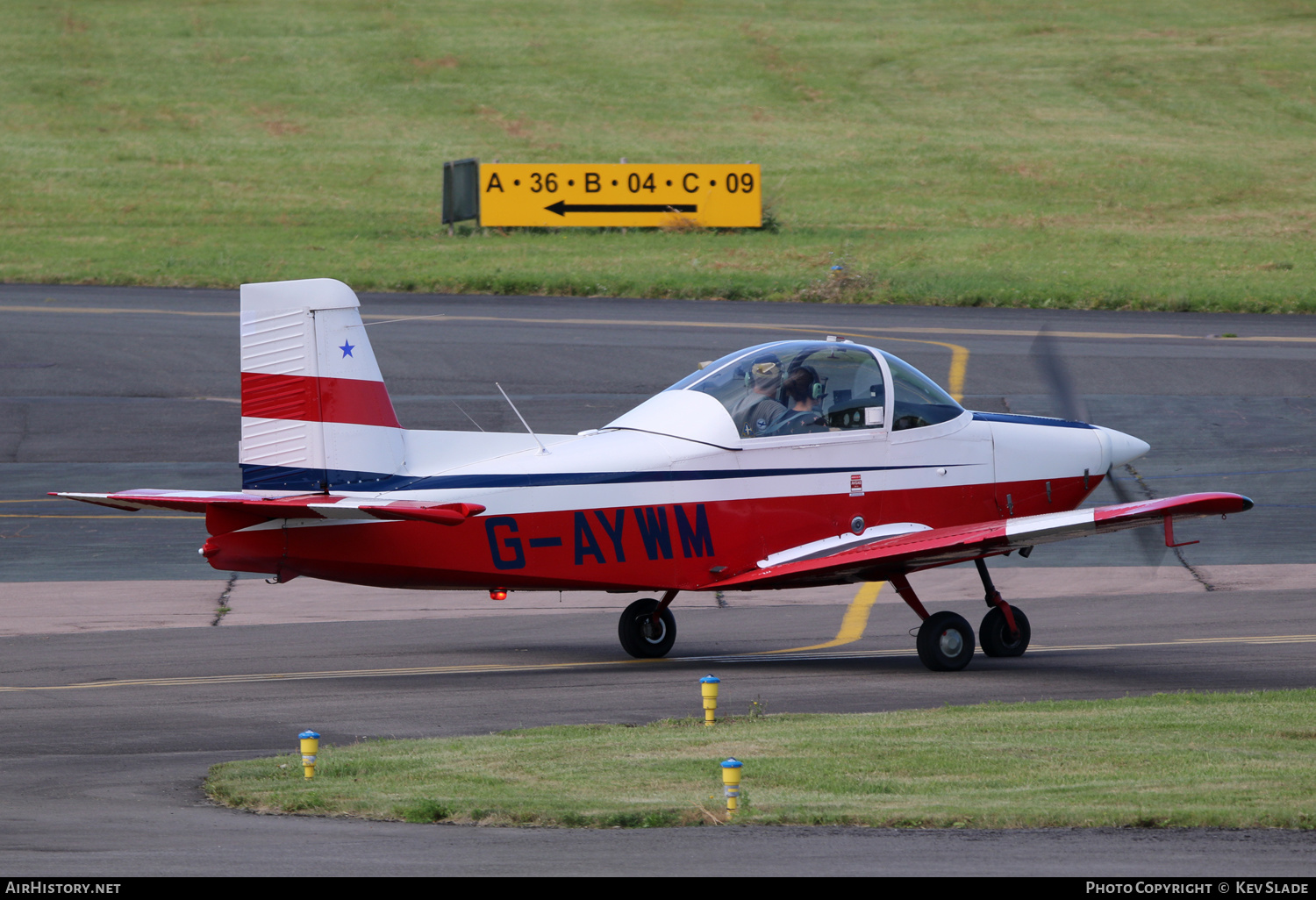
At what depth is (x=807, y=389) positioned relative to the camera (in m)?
14.2

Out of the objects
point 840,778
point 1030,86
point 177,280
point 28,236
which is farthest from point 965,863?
point 1030,86

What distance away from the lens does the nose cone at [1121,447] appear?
15.3 m

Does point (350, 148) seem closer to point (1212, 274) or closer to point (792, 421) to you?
point (1212, 274)

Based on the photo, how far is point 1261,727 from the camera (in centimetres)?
1082

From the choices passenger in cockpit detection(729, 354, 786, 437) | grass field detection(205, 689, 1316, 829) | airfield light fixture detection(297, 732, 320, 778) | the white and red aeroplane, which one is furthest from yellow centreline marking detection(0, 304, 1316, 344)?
airfield light fixture detection(297, 732, 320, 778)

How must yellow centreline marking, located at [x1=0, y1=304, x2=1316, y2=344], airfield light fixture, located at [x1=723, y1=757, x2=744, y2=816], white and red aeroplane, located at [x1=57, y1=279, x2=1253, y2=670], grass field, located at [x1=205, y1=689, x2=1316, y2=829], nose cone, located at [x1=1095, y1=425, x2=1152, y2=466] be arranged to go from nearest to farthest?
airfield light fixture, located at [x1=723, y1=757, x2=744, y2=816], grass field, located at [x1=205, y1=689, x2=1316, y2=829], white and red aeroplane, located at [x1=57, y1=279, x2=1253, y2=670], nose cone, located at [x1=1095, y1=425, x2=1152, y2=466], yellow centreline marking, located at [x1=0, y1=304, x2=1316, y2=344]

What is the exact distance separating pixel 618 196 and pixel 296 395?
110ft

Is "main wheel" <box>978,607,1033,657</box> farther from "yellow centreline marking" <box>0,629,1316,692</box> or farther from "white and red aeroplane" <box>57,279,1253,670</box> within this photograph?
"yellow centreline marking" <box>0,629,1316,692</box>

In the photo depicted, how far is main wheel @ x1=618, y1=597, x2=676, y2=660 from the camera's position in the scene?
1494 centimetres

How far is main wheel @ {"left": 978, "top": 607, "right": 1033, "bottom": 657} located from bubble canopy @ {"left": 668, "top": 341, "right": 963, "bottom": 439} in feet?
6.52

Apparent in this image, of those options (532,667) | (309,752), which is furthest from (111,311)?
(309,752)

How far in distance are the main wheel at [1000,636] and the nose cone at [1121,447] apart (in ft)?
6.16

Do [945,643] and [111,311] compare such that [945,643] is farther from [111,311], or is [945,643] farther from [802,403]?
[111,311]

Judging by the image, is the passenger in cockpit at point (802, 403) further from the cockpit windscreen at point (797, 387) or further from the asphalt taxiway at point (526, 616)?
the asphalt taxiway at point (526, 616)
